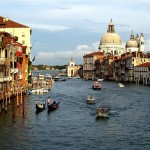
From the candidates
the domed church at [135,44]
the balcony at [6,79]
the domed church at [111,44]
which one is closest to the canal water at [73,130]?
the balcony at [6,79]

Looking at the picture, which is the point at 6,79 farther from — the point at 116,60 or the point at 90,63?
the point at 90,63

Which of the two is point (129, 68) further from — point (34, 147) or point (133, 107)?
point (34, 147)

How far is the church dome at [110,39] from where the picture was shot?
516 feet

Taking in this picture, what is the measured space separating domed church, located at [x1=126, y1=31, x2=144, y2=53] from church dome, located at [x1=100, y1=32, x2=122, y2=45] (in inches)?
226

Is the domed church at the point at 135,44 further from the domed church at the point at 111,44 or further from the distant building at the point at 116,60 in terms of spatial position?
the domed church at the point at 111,44

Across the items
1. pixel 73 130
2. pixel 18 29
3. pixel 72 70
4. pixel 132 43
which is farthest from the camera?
pixel 72 70

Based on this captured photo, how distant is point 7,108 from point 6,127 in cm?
808

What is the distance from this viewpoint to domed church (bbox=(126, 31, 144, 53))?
149712 mm

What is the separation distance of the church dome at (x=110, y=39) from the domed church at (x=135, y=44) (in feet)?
18.8

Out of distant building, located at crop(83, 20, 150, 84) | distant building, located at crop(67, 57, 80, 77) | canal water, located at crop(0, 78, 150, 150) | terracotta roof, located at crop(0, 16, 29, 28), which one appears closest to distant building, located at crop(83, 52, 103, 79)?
distant building, located at crop(83, 20, 150, 84)

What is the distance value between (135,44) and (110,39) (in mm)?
10792

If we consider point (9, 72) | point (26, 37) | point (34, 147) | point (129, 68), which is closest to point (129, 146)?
point (34, 147)

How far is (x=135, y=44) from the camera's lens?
150m

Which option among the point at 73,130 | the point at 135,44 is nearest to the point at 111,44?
the point at 135,44
